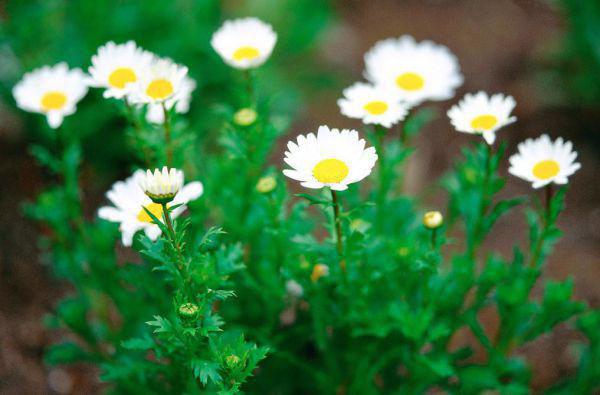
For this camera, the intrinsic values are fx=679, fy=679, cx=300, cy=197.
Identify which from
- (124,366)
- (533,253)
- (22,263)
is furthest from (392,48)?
(22,263)

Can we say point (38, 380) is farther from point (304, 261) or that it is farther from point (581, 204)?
point (581, 204)

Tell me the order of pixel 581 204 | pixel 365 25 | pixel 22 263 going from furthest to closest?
pixel 365 25 < pixel 581 204 < pixel 22 263

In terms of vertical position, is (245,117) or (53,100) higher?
(53,100)

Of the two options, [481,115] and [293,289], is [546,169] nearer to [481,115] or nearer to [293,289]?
[481,115]

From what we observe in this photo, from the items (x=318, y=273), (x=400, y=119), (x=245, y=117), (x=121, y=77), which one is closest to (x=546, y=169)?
(x=400, y=119)

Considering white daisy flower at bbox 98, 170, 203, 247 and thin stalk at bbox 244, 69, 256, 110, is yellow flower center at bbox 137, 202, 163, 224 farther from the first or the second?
thin stalk at bbox 244, 69, 256, 110

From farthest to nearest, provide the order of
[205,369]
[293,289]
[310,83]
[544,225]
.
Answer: [310,83]
[293,289]
[544,225]
[205,369]

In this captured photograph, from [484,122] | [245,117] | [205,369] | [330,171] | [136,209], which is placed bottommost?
[205,369]
